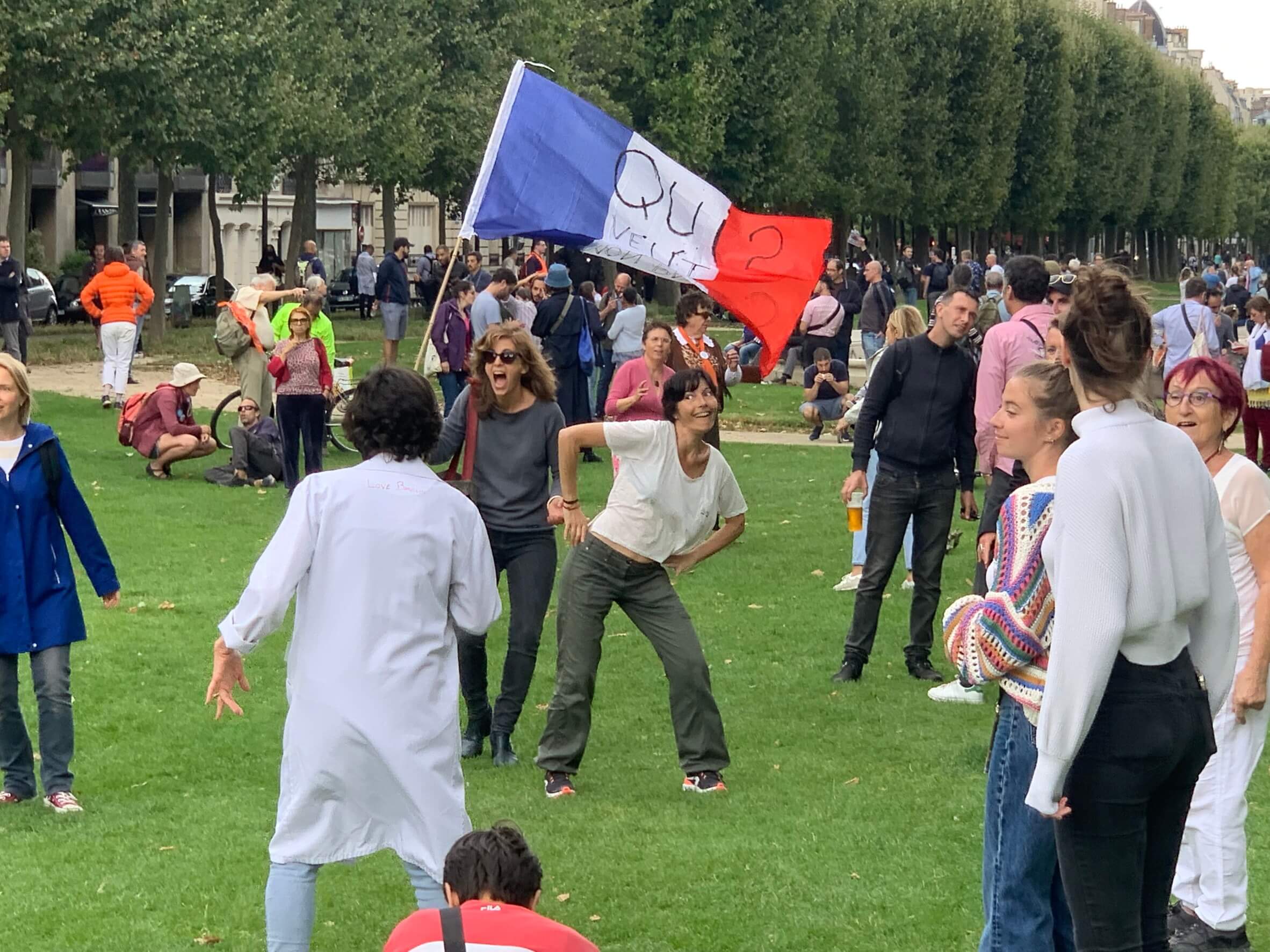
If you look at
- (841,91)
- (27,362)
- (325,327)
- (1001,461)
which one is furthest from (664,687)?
(841,91)

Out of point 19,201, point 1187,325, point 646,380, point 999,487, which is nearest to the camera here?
point 999,487

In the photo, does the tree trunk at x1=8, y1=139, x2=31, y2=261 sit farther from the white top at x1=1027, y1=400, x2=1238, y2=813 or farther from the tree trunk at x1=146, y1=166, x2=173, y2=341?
the white top at x1=1027, y1=400, x2=1238, y2=813

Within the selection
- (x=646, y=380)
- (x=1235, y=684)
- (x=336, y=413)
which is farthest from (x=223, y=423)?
(x=1235, y=684)

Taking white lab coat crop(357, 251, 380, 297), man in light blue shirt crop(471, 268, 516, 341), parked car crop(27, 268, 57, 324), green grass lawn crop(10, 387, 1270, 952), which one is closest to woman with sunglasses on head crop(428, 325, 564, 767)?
green grass lawn crop(10, 387, 1270, 952)

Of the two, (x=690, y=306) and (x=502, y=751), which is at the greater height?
(x=690, y=306)

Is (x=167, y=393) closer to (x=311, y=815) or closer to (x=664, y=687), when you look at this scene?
(x=664, y=687)

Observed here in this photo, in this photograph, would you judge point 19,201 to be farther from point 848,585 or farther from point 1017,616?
point 1017,616

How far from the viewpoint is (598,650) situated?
7.70m

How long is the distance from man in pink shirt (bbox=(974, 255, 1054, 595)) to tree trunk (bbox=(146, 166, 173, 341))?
85.3ft

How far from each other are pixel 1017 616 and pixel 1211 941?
1868 millimetres

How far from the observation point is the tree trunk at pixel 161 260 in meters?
34.0

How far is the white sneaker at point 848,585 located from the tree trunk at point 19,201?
2157 cm

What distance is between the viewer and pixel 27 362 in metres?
28.6

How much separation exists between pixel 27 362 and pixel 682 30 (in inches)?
980
